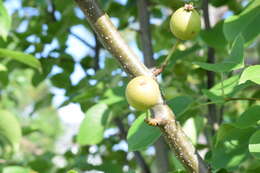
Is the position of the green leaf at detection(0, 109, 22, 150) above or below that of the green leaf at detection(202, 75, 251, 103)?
above

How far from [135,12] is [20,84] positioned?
1.35 m

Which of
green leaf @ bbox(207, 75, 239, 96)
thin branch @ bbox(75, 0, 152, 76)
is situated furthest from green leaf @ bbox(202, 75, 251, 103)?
thin branch @ bbox(75, 0, 152, 76)

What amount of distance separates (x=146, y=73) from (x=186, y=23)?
126 millimetres

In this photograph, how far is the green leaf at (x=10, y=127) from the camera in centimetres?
137

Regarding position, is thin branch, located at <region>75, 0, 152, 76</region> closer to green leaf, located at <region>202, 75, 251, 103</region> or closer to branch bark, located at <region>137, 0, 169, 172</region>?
green leaf, located at <region>202, 75, 251, 103</region>

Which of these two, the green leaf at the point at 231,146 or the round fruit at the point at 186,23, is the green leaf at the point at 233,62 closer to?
the round fruit at the point at 186,23

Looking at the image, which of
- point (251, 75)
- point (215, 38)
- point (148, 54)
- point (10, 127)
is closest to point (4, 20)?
point (10, 127)

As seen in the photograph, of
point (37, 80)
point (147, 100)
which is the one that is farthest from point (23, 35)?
point (147, 100)

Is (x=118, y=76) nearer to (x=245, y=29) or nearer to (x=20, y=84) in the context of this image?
(x=245, y=29)

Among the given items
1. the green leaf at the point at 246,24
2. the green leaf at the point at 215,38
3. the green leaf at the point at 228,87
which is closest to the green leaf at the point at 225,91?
the green leaf at the point at 228,87

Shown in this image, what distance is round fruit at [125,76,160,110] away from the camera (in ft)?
2.39

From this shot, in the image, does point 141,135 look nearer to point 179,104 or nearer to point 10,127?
point 179,104

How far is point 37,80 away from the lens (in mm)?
1772

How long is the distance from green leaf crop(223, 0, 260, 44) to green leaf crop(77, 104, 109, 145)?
1.31 ft
